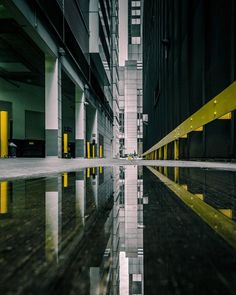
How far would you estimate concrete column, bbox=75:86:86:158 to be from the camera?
52.4 ft

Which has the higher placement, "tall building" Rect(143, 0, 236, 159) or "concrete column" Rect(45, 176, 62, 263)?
"tall building" Rect(143, 0, 236, 159)

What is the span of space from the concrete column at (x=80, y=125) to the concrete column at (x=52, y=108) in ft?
15.4

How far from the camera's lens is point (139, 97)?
4978 cm

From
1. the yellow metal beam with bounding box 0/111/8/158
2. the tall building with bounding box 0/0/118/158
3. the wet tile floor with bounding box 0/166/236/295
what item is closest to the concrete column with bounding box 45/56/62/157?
the tall building with bounding box 0/0/118/158

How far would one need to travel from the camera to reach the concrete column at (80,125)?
628 inches

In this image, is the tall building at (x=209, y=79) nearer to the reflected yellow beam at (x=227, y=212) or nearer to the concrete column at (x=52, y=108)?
the reflected yellow beam at (x=227, y=212)

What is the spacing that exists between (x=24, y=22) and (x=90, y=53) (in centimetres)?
1109

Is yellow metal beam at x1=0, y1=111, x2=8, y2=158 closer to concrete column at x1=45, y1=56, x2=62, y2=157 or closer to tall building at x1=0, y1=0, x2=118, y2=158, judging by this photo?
tall building at x1=0, y1=0, x2=118, y2=158

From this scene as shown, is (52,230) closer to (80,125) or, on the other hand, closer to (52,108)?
(52,108)

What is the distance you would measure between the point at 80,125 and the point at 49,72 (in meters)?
5.65

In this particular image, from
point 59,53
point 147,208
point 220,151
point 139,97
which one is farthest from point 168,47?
point 139,97

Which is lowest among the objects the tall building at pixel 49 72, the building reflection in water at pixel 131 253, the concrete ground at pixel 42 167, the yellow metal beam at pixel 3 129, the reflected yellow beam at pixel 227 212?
the concrete ground at pixel 42 167

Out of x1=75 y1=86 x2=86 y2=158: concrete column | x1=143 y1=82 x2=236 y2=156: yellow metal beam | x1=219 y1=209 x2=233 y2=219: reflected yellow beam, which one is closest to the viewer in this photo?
x1=219 y1=209 x2=233 y2=219: reflected yellow beam

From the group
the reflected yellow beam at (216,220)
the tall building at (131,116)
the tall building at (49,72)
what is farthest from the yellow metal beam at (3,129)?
the tall building at (131,116)
